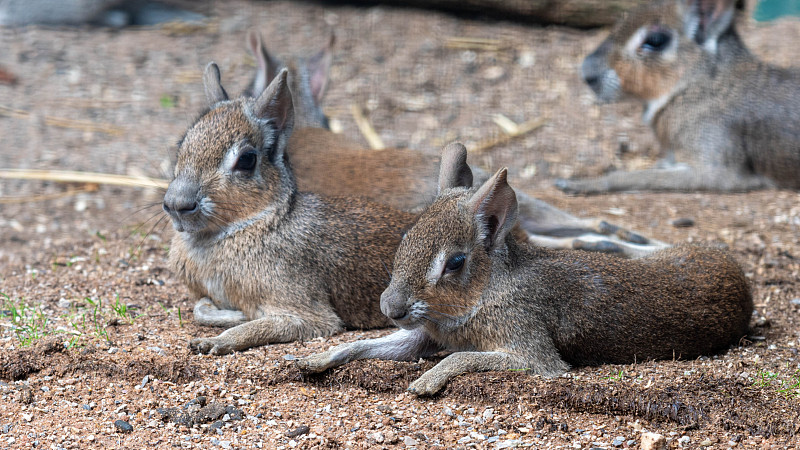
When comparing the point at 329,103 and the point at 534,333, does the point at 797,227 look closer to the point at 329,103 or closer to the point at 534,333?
the point at 534,333

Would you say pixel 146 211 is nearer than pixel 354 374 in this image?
No

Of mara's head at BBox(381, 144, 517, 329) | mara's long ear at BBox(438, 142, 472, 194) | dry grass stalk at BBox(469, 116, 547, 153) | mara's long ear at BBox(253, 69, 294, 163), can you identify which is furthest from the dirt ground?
mara's long ear at BBox(438, 142, 472, 194)

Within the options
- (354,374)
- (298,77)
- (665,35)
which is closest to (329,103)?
(298,77)

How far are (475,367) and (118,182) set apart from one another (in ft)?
18.2

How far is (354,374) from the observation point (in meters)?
5.30

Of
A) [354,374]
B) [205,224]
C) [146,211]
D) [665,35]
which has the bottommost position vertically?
[146,211]

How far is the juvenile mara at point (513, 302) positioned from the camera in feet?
17.0

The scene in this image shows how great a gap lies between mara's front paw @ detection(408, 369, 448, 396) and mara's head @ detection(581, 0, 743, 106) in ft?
18.4

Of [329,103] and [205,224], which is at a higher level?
[205,224]

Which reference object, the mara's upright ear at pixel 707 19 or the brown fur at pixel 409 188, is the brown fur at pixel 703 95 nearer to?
the mara's upright ear at pixel 707 19

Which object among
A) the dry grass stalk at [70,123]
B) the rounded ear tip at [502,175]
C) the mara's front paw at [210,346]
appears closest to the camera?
the rounded ear tip at [502,175]

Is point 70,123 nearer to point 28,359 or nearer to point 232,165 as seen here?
point 232,165

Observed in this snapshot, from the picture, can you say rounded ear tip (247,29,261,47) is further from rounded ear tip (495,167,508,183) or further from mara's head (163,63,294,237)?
rounded ear tip (495,167,508,183)

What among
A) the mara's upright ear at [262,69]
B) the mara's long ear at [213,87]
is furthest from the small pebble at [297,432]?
the mara's upright ear at [262,69]
